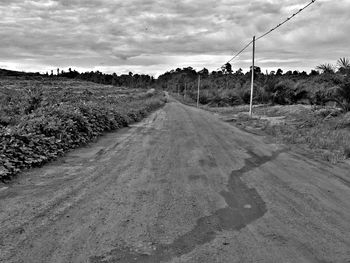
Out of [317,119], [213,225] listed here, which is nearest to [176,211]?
[213,225]

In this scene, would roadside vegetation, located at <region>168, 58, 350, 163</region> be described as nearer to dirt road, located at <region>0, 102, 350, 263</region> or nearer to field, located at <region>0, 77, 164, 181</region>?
dirt road, located at <region>0, 102, 350, 263</region>

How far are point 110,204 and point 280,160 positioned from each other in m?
5.50

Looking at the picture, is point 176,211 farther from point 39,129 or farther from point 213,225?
point 39,129

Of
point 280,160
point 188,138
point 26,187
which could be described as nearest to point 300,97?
point 188,138

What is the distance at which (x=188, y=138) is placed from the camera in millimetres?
13008

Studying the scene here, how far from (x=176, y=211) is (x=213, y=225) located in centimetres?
70

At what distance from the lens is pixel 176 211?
204 inches

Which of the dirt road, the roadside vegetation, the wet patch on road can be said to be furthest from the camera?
the roadside vegetation

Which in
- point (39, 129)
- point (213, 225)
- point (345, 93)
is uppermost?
point (345, 93)

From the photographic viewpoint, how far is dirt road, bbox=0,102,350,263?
154 inches

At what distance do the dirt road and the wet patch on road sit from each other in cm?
1

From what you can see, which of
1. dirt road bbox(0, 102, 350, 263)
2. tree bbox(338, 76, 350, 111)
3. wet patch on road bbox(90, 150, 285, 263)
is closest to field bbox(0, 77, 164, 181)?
dirt road bbox(0, 102, 350, 263)

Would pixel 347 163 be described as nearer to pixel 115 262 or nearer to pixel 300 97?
pixel 115 262

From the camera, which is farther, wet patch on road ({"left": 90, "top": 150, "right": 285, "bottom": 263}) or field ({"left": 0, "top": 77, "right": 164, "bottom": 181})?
field ({"left": 0, "top": 77, "right": 164, "bottom": 181})
